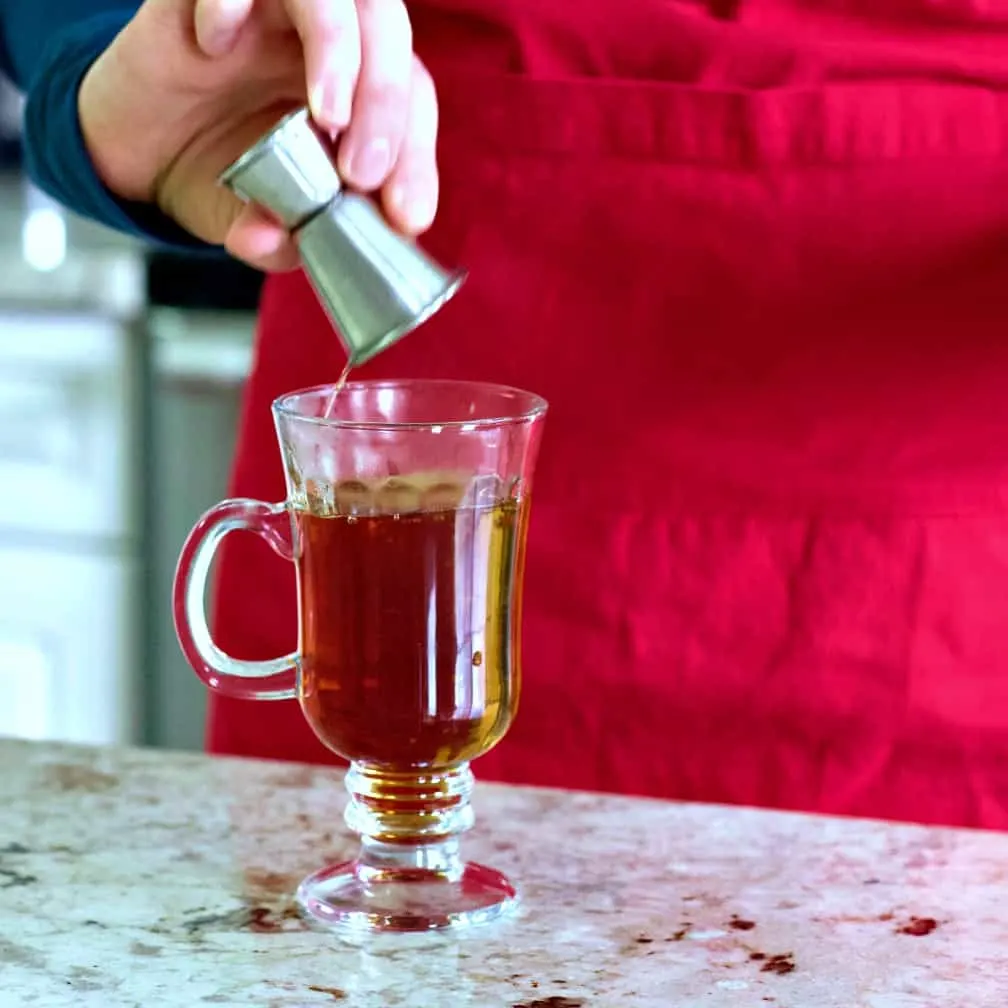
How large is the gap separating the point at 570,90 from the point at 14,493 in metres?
0.99

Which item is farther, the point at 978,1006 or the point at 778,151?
the point at 778,151

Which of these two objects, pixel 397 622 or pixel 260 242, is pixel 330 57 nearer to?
pixel 260 242

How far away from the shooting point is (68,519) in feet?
5.49

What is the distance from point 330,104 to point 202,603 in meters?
0.19

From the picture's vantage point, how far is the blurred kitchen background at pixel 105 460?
62.6 inches

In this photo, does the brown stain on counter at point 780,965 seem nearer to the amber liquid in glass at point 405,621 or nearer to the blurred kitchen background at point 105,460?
the amber liquid in glass at point 405,621

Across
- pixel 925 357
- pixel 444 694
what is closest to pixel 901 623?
pixel 925 357

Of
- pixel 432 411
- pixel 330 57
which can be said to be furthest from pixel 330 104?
pixel 432 411

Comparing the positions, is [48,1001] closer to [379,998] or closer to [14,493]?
[379,998]

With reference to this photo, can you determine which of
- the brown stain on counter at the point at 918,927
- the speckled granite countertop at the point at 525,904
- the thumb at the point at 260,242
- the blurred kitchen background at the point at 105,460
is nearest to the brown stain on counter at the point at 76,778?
the speckled granite countertop at the point at 525,904

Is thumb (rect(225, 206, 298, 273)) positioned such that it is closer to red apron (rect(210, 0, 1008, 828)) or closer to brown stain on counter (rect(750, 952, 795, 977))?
red apron (rect(210, 0, 1008, 828))

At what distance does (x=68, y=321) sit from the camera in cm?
163

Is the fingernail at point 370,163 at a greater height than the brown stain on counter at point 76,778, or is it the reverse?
the fingernail at point 370,163

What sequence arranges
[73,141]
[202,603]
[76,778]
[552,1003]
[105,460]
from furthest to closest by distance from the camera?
[105,460]
[73,141]
[76,778]
[202,603]
[552,1003]
